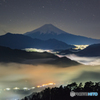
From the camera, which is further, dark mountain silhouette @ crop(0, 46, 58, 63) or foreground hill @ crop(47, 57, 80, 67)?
dark mountain silhouette @ crop(0, 46, 58, 63)

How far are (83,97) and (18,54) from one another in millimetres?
145647

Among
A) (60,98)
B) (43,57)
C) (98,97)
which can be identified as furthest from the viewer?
(43,57)

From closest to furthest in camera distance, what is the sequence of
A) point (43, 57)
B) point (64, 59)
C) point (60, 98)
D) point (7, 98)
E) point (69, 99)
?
1. point (69, 99)
2. point (60, 98)
3. point (7, 98)
4. point (64, 59)
5. point (43, 57)

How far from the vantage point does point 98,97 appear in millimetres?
21078

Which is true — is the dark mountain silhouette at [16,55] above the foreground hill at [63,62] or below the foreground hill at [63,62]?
above

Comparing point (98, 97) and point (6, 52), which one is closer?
point (98, 97)

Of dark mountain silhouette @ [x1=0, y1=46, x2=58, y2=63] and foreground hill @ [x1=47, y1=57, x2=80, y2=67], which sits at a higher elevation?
dark mountain silhouette @ [x1=0, y1=46, x2=58, y2=63]

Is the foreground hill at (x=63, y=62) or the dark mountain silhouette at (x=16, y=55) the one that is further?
the dark mountain silhouette at (x=16, y=55)

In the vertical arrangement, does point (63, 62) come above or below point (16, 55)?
below

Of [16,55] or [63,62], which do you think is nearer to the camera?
[63,62]

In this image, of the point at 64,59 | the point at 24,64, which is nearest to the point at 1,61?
the point at 24,64

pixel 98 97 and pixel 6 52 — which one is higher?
pixel 6 52

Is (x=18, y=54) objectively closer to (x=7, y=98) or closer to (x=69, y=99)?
(x=7, y=98)

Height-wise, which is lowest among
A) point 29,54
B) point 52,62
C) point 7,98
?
point 7,98
